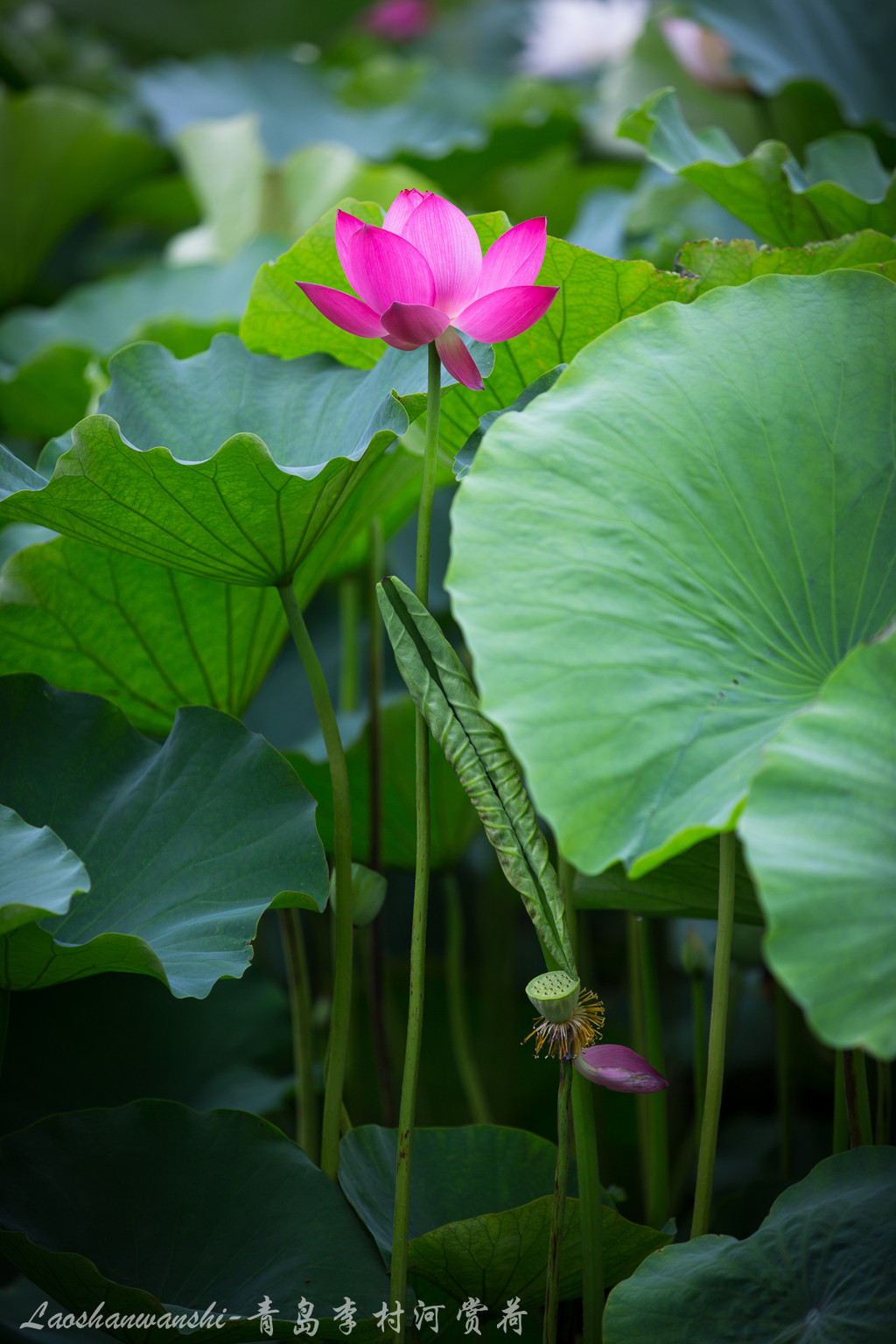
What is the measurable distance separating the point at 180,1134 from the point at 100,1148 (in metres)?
0.04

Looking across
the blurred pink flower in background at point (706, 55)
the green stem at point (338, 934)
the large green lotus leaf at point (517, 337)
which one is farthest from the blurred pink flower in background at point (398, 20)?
the green stem at point (338, 934)

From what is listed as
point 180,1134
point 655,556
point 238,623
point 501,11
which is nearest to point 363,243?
point 655,556

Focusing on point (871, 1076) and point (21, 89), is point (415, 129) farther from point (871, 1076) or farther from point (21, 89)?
point (871, 1076)

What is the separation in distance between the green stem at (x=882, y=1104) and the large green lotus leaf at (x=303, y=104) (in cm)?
141

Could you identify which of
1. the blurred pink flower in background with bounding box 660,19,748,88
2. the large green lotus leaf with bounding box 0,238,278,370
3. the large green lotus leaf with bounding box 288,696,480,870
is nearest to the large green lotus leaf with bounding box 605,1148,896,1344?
the large green lotus leaf with bounding box 288,696,480,870

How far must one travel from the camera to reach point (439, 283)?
1.61ft

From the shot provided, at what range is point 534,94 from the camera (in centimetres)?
156

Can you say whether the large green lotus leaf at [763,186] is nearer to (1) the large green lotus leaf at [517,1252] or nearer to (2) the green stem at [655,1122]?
(2) the green stem at [655,1122]

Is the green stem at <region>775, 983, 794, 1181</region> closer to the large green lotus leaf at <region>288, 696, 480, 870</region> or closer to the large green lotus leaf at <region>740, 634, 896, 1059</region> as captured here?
the large green lotus leaf at <region>288, 696, 480, 870</region>

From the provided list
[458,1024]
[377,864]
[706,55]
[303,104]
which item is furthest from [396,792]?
[303,104]

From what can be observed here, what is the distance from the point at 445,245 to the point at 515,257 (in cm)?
3

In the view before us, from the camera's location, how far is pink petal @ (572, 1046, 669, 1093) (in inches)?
17.1

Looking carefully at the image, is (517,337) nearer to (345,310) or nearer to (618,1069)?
(345,310)

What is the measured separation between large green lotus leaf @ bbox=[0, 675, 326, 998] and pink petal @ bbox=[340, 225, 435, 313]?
26 cm
